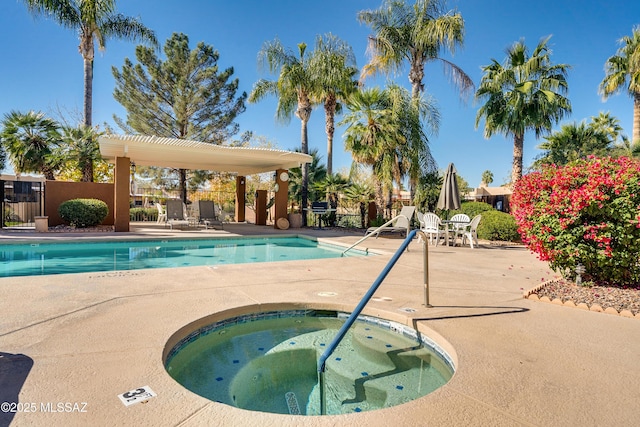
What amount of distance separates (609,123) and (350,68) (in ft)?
63.0

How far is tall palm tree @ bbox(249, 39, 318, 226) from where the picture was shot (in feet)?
54.9

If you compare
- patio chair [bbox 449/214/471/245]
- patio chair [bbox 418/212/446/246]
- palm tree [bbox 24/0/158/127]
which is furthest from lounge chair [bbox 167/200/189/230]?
patio chair [bbox 449/214/471/245]

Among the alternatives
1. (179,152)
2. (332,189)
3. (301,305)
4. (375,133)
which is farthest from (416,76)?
(301,305)

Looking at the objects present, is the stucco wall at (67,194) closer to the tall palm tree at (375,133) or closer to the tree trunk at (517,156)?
the tall palm tree at (375,133)

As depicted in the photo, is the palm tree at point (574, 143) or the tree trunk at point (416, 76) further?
the palm tree at point (574, 143)

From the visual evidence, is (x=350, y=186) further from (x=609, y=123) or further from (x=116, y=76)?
(x=609, y=123)

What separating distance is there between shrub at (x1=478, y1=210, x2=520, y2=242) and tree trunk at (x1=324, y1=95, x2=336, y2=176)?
28.9 feet

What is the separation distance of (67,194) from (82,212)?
5.45ft

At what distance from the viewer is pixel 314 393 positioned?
2668 millimetres

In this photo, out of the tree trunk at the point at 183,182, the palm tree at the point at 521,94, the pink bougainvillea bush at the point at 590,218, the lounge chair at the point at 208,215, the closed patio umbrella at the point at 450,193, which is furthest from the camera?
the tree trunk at the point at 183,182

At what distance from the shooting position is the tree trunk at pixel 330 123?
1896cm

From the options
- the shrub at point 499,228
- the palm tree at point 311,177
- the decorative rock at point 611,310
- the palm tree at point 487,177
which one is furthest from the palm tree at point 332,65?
the palm tree at point 487,177

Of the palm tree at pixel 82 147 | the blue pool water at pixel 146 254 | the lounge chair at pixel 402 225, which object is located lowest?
the blue pool water at pixel 146 254

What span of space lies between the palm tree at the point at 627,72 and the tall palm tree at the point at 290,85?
1702 centimetres
